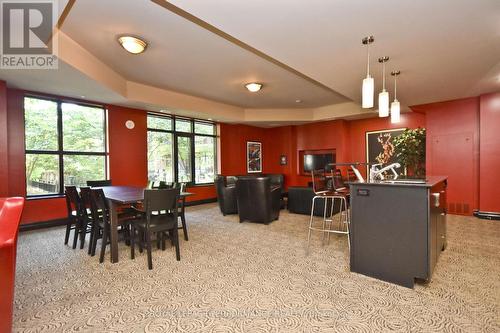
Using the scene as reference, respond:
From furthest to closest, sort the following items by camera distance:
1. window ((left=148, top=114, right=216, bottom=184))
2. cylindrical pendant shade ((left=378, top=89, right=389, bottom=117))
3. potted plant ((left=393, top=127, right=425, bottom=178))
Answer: window ((left=148, top=114, right=216, bottom=184)) < potted plant ((left=393, top=127, right=425, bottom=178)) < cylindrical pendant shade ((left=378, top=89, right=389, bottom=117))

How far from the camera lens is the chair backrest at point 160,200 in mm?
2861

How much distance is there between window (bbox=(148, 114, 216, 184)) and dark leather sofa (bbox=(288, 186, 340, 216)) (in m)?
3.13

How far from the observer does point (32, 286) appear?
2443mm

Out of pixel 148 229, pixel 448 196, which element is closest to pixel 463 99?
pixel 448 196

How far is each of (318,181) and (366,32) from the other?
1.93m

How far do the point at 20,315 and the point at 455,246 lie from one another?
198 inches

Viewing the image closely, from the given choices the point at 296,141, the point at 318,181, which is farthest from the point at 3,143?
the point at 296,141

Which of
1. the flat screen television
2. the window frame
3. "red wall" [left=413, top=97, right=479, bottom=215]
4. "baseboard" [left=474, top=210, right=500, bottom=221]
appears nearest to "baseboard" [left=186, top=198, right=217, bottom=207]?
the window frame

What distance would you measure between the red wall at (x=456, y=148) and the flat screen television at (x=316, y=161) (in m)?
2.86

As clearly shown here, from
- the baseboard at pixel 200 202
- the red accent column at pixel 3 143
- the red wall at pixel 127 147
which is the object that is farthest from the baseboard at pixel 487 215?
the red accent column at pixel 3 143

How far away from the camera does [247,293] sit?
229 centimetres

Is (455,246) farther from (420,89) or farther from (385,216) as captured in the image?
(420,89)

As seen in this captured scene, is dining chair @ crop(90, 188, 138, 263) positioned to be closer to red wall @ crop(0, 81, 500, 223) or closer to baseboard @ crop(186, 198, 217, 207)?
red wall @ crop(0, 81, 500, 223)

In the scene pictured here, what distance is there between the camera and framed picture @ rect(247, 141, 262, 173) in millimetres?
9008
